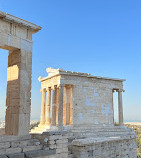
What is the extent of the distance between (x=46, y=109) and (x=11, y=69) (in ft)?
39.5

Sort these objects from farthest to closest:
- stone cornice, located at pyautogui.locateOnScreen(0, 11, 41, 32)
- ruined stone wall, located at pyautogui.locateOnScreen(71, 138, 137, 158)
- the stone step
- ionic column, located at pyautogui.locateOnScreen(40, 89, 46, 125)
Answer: ionic column, located at pyautogui.locateOnScreen(40, 89, 46, 125) < ruined stone wall, located at pyautogui.locateOnScreen(71, 138, 137, 158) < stone cornice, located at pyautogui.locateOnScreen(0, 11, 41, 32) < the stone step

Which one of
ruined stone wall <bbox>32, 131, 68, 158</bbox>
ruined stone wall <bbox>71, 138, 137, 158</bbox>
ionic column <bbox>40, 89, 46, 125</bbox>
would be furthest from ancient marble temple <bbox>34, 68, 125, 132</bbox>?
ruined stone wall <bbox>32, 131, 68, 158</bbox>

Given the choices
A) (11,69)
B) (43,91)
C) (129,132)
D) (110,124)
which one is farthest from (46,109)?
(11,69)

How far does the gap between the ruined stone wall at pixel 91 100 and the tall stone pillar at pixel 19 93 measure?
9613mm

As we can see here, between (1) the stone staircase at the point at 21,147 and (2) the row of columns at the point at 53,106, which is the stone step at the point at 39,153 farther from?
(2) the row of columns at the point at 53,106

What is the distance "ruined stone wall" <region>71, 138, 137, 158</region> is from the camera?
42.5ft

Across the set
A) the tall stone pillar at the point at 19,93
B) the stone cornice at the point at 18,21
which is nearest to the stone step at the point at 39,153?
the tall stone pillar at the point at 19,93

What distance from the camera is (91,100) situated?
20750 mm

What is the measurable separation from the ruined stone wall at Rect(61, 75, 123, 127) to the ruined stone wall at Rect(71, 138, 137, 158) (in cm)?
377

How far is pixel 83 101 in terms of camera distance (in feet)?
66.5

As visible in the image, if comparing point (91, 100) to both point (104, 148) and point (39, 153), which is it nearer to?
point (104, 148)

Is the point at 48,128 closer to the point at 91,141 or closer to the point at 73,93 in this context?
the point at 73,93

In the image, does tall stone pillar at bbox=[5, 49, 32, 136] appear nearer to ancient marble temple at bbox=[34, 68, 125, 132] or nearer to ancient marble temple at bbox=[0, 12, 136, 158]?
ancient marble temple at bbox=[0, 12, 136, 158]

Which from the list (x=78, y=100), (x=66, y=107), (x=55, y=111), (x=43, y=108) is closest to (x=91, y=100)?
(x=78, y=100)
